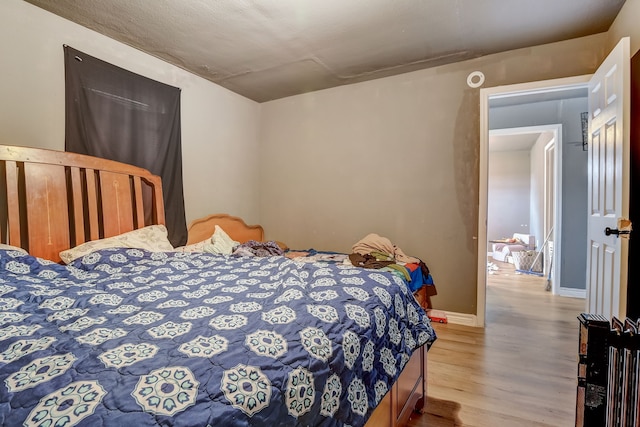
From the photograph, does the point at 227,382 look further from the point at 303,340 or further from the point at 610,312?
the point at 610,312

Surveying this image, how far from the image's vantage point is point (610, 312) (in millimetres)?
1910

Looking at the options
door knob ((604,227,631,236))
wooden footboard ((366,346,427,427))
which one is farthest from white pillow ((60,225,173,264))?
door knob ((604,227,631,236))

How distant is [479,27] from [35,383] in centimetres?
307

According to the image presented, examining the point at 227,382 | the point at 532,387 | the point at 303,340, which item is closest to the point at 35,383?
the point at 227,382

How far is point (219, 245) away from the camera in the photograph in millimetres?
2977

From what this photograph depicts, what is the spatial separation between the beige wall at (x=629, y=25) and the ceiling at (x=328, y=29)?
6 cm

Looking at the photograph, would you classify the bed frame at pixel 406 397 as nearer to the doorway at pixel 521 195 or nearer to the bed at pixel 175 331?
the bed at pixel 175 331

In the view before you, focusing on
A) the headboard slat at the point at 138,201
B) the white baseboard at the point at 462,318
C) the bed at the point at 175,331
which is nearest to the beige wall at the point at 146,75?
the bed at the point at 175,331

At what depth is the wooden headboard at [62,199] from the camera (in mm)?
1954

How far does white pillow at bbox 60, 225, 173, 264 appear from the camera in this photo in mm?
2084

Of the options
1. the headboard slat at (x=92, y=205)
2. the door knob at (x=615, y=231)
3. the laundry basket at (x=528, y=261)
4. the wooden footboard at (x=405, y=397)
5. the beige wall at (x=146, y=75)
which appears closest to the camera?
the wooden footboard at (x=405, y=397)

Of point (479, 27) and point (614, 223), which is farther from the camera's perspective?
point (479, 27)

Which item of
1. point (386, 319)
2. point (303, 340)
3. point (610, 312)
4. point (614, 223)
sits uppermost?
point (614, 223)

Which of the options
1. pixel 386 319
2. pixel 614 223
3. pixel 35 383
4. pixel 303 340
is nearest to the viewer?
pixel 35 383
